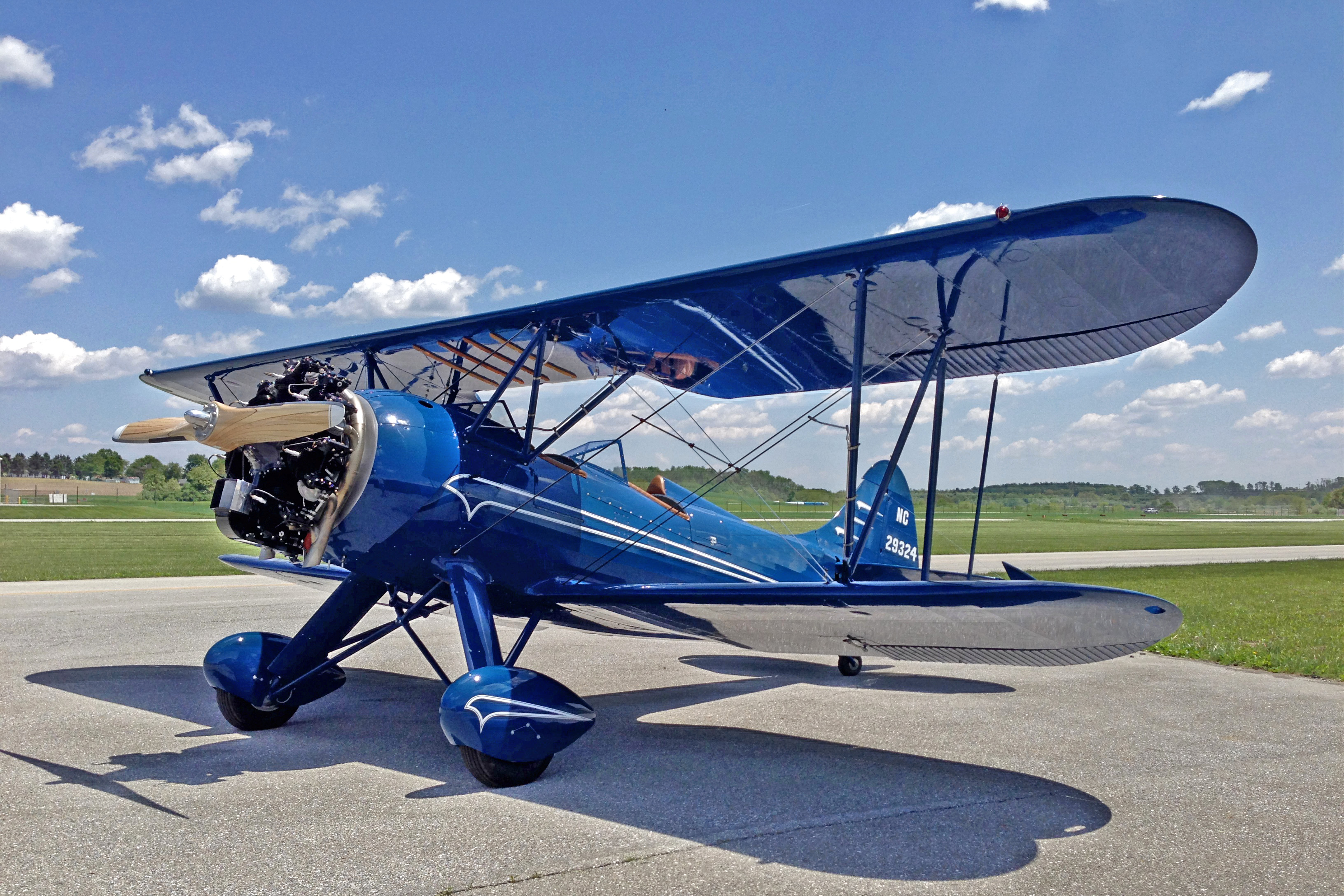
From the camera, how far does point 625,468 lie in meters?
→ 6.88

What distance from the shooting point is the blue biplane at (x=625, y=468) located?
15.6 ft

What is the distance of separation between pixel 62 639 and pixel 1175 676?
11719 mm

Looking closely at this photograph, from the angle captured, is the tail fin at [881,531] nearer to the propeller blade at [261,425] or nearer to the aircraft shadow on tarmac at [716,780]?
the aircraft shadow on tarmac at [716,780]

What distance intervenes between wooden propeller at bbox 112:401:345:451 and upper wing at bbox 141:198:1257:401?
1555 millimetres

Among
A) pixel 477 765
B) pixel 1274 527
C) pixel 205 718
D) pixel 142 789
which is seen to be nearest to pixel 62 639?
pixel 205 718

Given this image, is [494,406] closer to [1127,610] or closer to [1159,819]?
[1127,610]

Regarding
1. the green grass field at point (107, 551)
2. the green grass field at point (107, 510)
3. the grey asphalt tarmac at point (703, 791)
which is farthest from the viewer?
the green grass field at point (107, 510)

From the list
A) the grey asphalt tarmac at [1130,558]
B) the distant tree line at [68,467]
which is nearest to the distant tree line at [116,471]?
the distant tree line at [68,467]

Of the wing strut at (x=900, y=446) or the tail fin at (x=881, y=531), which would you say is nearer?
the wing strut at (x=900, y=446)

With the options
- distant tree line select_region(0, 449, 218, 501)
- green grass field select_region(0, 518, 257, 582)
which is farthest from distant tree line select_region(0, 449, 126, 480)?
green grass field select_region(0, 518, 257, 582)

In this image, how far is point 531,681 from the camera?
509 centimetres

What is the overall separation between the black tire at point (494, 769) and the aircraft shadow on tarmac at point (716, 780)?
59mm

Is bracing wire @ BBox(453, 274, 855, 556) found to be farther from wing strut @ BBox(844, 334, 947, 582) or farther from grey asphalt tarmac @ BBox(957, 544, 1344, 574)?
grey asphalt tarmac @ BBox(957, 544, 1344, 574)

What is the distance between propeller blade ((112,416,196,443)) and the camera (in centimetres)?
494
